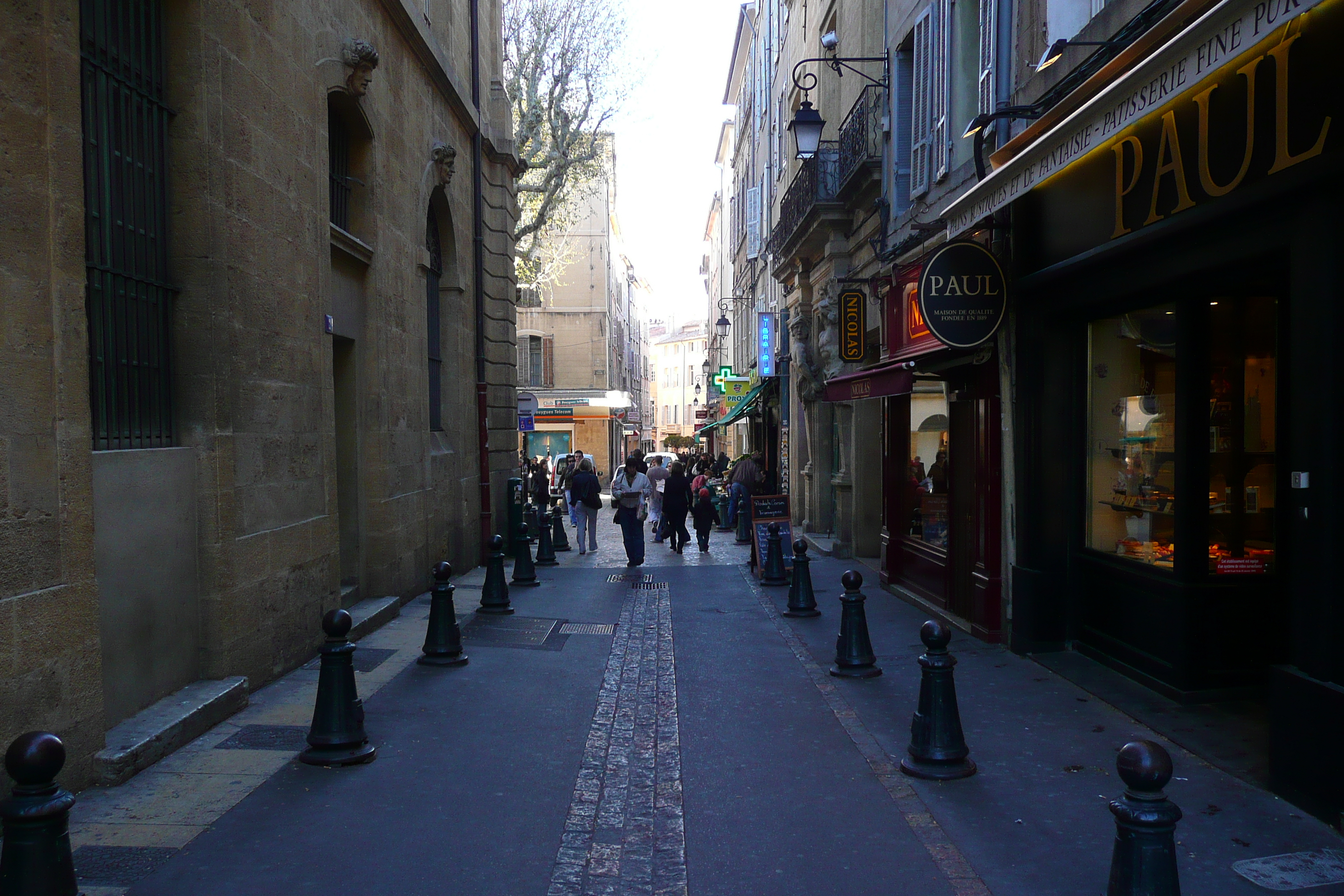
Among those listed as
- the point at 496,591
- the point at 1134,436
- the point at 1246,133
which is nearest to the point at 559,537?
the point at 496,591

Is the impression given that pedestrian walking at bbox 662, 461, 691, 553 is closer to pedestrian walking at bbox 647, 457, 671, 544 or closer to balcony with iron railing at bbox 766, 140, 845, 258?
pedestrian walking at bbox 647, 457, 671, 544

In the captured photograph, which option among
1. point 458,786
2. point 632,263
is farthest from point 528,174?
point 632,263

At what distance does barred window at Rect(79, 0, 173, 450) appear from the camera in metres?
5.46

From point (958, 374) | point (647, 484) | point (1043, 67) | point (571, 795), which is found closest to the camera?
point (571, 795)

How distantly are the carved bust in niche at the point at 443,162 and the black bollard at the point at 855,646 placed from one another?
7.77m

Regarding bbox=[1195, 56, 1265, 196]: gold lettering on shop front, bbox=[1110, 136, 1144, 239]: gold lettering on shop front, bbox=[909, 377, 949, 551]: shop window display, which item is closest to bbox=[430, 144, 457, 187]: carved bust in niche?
bbox=[909, 377, 949, 551]: shop window display

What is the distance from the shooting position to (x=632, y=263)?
67.0m

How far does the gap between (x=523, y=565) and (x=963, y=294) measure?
7102 mm

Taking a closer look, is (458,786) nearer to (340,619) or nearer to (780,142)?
(340,619)

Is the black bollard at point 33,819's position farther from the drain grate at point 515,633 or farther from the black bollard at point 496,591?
the black bollard at point 496,591

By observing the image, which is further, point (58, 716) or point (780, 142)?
point (780, 142)

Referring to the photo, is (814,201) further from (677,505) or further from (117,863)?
(117,863)

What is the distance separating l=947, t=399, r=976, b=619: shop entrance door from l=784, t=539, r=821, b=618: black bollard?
1444 mm

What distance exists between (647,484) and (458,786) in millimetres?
10968
